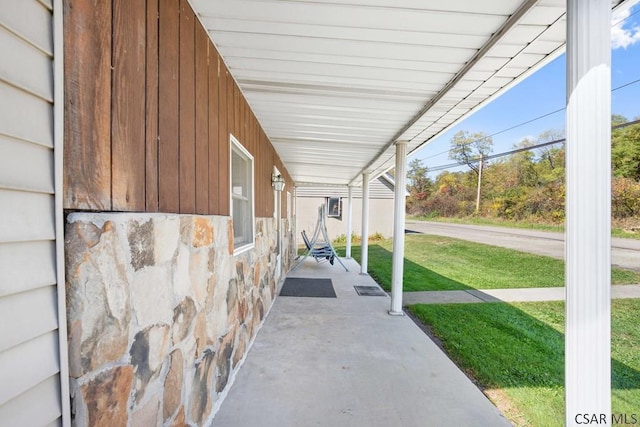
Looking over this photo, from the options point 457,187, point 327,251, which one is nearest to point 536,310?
point 327,251

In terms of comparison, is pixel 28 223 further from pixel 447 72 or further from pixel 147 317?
pixel 447 72

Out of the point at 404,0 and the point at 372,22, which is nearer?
the point at 404,0

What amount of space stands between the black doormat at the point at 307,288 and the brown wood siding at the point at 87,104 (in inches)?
180

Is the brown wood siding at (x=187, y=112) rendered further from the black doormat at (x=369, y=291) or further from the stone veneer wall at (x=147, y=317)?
the black doormat at (x=369, y=291)

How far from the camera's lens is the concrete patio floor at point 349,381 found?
83.8 inches

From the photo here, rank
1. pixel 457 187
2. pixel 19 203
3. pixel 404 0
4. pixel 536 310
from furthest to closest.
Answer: pixel 457 187
pixel 536 310
pixel 404 0
pixel 19 203

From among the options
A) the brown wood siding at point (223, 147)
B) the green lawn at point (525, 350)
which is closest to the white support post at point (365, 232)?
the green lawn at point (525, 350)

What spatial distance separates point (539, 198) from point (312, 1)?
2156 cm

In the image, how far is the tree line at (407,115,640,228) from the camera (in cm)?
1170

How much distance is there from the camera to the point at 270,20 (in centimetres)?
177

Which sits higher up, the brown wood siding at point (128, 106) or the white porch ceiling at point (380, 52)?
the white porch ceiling at point (380, 52)

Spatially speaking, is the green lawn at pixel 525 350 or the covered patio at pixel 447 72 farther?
the green lawn at pixel 525 350

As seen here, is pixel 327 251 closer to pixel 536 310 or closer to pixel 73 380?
pixel 536 310

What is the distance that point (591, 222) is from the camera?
1275mm
